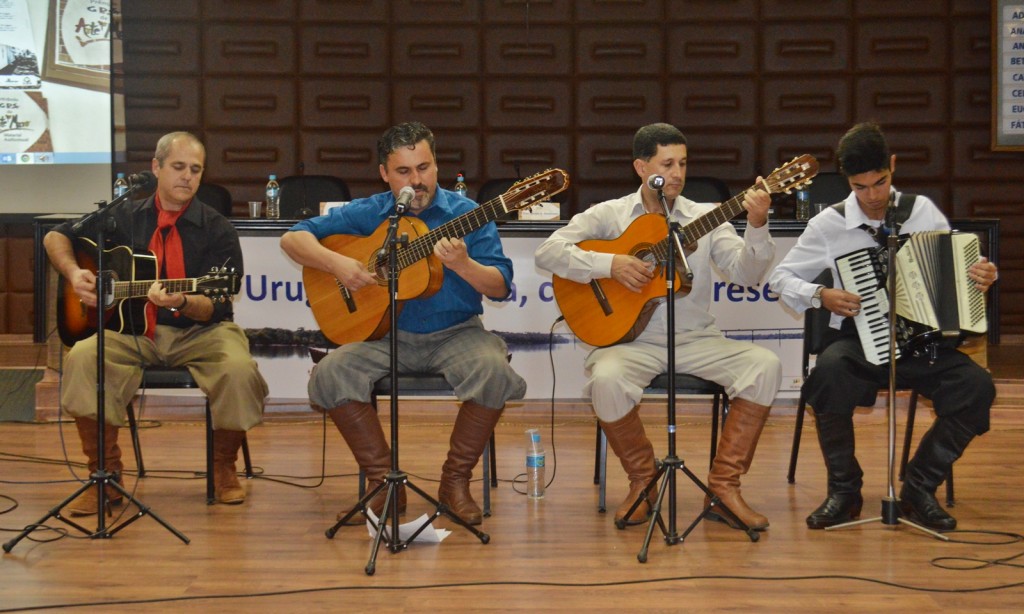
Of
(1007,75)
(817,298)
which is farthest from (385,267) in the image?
(1007,75)

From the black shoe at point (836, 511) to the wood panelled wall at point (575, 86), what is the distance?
4.65 m

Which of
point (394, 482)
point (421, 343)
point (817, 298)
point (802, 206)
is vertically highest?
point (802, 206)

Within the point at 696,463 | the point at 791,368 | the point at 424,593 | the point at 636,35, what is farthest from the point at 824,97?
the point at 424,593

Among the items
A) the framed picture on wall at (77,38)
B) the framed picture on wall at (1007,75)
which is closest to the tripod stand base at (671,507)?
the framed picture on wall at (1007,75)

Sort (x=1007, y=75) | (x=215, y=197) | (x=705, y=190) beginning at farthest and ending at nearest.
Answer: (x=1007, y=75) → (x=215, y=197) → (x=705, y=190)

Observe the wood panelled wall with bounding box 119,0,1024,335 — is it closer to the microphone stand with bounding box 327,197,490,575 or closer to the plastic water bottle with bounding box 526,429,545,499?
the plastic water bottle with bounding box 526,429,545,499

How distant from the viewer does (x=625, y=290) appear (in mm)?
3490

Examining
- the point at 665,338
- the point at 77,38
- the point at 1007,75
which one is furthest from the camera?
the point at 77,38

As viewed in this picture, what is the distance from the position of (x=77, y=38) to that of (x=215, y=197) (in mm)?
2098

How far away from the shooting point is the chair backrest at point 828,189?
→ 21.5 ft

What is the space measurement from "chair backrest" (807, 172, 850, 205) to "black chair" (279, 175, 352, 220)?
2.90m

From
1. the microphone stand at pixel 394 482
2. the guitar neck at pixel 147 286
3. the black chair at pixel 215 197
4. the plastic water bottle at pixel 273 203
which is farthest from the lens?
the black chair at pixel 215 197

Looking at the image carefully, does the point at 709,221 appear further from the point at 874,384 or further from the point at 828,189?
the point at 828,189

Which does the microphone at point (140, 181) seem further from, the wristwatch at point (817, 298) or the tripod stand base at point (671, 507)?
the wristwatch at point (817, 298)
